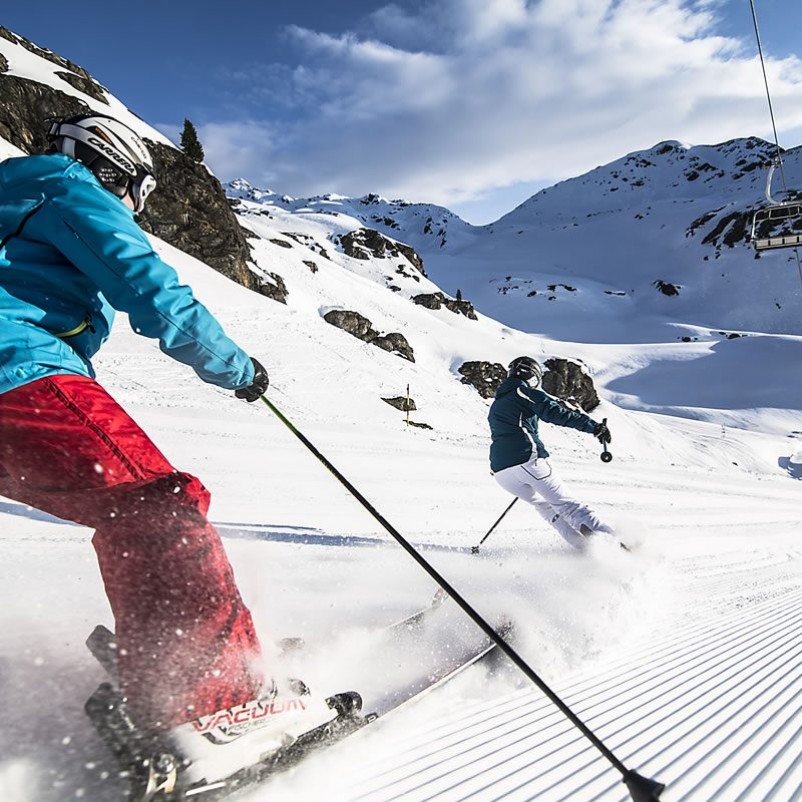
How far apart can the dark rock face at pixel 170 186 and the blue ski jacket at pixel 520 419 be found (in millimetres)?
27892

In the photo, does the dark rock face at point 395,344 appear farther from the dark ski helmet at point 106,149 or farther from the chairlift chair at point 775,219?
the dark ski helmet at point 106,149

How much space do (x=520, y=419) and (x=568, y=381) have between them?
30316mm

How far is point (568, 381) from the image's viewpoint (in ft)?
110

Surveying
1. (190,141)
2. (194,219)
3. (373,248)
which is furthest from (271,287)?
(373,248)

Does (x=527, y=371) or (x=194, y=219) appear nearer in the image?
(x=527, y=371)

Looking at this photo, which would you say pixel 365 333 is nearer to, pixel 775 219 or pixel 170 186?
pixel 170 186

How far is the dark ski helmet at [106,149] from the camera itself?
5.78 feet

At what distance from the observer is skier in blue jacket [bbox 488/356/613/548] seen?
15.4ft

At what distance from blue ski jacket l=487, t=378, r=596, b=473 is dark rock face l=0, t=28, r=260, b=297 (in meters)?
27.9

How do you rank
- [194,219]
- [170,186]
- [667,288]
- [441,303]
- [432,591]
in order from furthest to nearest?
[667,288] → [441,303] → [170,186] → [194,219] → [432,591]

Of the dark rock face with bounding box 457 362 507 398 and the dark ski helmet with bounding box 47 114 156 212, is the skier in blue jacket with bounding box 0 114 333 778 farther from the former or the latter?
the dark rock face with bounding box 457 362 507 398

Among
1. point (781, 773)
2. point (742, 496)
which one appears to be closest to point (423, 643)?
point (781, 773)

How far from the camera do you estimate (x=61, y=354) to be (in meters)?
1.61

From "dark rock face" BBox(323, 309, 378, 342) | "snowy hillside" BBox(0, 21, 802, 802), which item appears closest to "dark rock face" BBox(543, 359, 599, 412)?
"dark rock face" BBox(323, 309, 378, 342)
